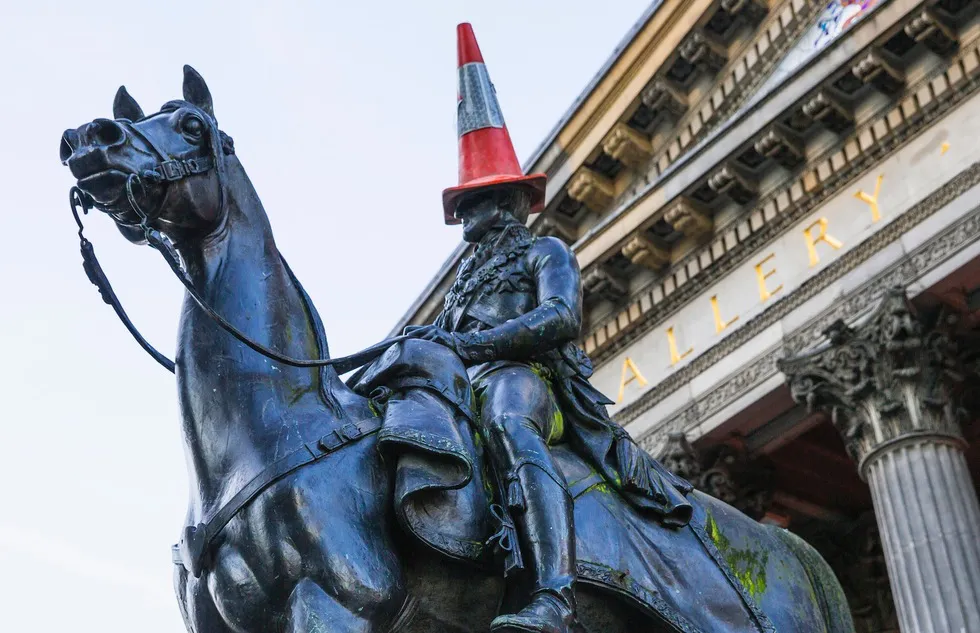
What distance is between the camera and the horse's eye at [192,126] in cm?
545

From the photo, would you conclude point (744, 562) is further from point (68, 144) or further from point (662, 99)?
point (662, 99)

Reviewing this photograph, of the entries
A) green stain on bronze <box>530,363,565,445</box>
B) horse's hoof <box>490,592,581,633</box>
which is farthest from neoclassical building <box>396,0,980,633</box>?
horse's hoof <box>490,592,581,633</box>

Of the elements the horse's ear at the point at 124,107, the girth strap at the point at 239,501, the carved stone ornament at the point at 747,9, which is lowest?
the girth strap at the point at 239,501

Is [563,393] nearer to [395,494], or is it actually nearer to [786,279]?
[395,494]

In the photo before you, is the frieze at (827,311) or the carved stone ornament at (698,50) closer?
the frieze at (827,311)

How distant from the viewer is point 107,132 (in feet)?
17.0

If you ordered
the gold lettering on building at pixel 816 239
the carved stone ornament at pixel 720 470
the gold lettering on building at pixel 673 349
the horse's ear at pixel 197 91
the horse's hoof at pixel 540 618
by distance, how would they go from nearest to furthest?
the horse's hoof at pixel 540 618 < the horse's ear at pixel 197 91 < the gold lettering on building at pixel 816 239 < the carved stone ornament at pixel 720 470 < the gold lettering on building at pixel 673 349

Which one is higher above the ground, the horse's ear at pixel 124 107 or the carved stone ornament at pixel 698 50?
the carved stone ornament at pixel 698 50

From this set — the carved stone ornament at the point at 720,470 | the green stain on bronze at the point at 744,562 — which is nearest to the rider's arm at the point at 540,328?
the green stain on bronze at the point at 744,562

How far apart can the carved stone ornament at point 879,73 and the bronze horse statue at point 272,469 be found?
47.1 ft

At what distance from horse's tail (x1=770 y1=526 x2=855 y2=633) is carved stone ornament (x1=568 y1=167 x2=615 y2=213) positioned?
56.6 ft

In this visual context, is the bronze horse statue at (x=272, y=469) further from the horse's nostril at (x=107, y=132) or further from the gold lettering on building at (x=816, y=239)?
the gold lettering on building at (x=816, y=239)

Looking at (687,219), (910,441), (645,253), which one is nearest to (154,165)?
(910,441)

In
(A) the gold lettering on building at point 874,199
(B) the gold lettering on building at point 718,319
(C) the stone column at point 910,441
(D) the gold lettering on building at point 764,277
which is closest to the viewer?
(C) the stone column at point 910,441
